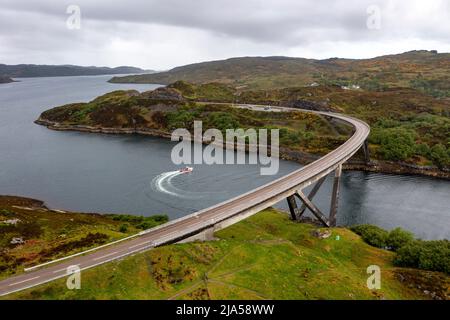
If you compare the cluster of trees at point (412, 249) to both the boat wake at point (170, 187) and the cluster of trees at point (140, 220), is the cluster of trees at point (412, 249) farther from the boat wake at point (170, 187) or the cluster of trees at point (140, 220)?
the boat wake at point (170, 187)

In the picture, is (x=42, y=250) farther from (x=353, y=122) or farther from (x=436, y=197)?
(x=353, y=122)

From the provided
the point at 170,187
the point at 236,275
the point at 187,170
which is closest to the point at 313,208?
the point at 236,275

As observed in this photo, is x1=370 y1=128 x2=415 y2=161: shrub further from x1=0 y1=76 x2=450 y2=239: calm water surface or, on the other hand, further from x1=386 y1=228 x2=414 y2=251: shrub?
x1=386 y1=228 x2=414 y2=251: shrub

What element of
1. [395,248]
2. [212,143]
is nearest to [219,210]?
[395,248]

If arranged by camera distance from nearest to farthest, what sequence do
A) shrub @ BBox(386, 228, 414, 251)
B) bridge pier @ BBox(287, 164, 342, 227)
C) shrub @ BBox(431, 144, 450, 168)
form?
1. shrub @ BBox(386, 228, 414, 251)
2. bridge pier @ BBox(287, 164, 342, 227)
3. shrub @ BBox(431, 144, 450, 168)
